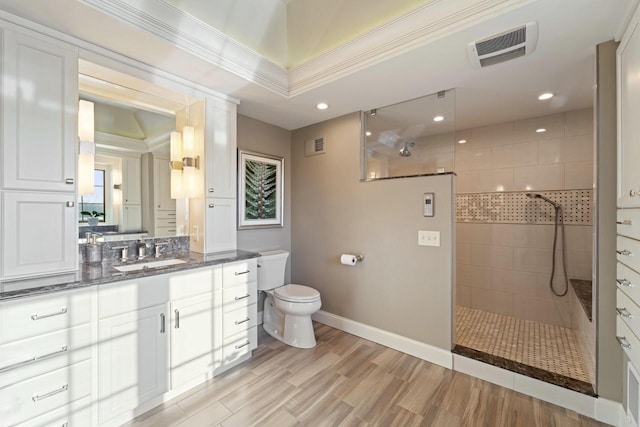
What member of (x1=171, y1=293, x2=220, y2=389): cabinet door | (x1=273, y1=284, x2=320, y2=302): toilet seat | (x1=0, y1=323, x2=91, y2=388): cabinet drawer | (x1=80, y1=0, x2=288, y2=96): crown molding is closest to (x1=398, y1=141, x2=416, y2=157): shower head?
(x1=80, y1=0, x2=288, y2=96): crown molding

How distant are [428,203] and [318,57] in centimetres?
152

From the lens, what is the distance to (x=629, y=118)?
4.66 ft

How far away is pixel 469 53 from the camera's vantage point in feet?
5.70

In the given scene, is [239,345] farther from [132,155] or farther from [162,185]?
[132,155]

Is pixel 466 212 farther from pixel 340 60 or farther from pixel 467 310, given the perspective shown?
pixel 340 60

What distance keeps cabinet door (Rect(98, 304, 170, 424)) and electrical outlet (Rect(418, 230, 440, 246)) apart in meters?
2.07

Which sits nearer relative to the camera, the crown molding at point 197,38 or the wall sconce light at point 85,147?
the crown molding at point 197,38

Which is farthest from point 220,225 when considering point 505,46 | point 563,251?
point 563,251

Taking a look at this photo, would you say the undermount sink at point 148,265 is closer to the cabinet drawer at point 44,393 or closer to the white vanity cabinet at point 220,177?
the white vanity cabinet at point 220,177

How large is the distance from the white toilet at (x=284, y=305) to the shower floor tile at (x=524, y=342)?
1.40 metres

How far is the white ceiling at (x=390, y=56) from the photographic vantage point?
1.42 m

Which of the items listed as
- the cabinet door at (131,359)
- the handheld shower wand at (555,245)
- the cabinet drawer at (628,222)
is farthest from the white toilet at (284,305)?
the handheld shower wand at (555,245)

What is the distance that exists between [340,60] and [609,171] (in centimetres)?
188

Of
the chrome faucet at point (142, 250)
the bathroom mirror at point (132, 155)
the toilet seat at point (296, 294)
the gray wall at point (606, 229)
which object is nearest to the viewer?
the gray wall at point (606, 229)
